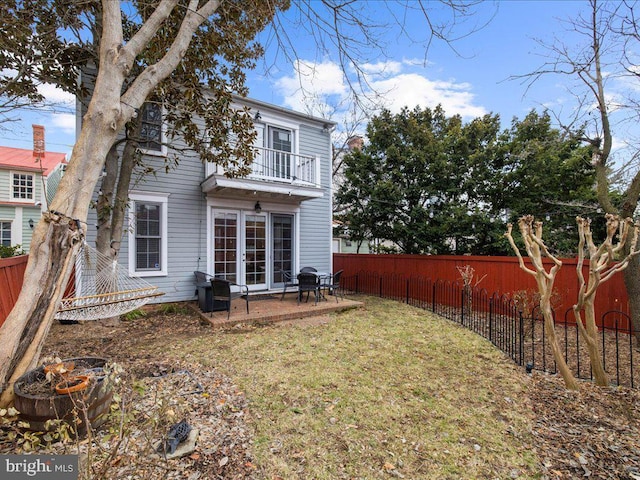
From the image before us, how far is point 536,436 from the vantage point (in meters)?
2.89

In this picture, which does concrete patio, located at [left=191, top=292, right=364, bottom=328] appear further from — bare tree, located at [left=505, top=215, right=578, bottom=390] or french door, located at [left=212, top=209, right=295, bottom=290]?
bare tree, located at [left=505, top=215, right=578, bottom=390]

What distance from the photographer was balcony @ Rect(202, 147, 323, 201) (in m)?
7.71

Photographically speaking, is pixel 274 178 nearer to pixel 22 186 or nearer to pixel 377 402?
pixel 377 402

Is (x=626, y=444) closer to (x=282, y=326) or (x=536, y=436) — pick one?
(x=536, y=436)

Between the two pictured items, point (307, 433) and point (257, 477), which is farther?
point (307, 433)

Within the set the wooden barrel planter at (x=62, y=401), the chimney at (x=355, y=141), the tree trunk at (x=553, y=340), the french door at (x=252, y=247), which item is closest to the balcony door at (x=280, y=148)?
the french door at (x=252, y=247)

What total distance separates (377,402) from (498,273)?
6.42m

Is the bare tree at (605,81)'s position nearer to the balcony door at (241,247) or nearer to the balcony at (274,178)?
the balcony at (274,178)

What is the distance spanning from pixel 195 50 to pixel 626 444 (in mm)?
8526

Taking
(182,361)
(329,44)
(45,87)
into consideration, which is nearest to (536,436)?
(182,361)

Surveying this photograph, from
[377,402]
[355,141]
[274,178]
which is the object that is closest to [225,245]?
[274,178]

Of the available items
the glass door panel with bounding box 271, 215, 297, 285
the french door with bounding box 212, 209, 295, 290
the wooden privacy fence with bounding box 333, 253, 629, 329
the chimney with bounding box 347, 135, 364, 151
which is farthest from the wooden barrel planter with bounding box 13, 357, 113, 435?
the chimney with bounding box 347, 135, 364, 151

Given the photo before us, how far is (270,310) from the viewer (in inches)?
277

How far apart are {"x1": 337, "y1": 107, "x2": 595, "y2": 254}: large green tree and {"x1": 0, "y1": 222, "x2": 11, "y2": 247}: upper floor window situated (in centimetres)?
1738
